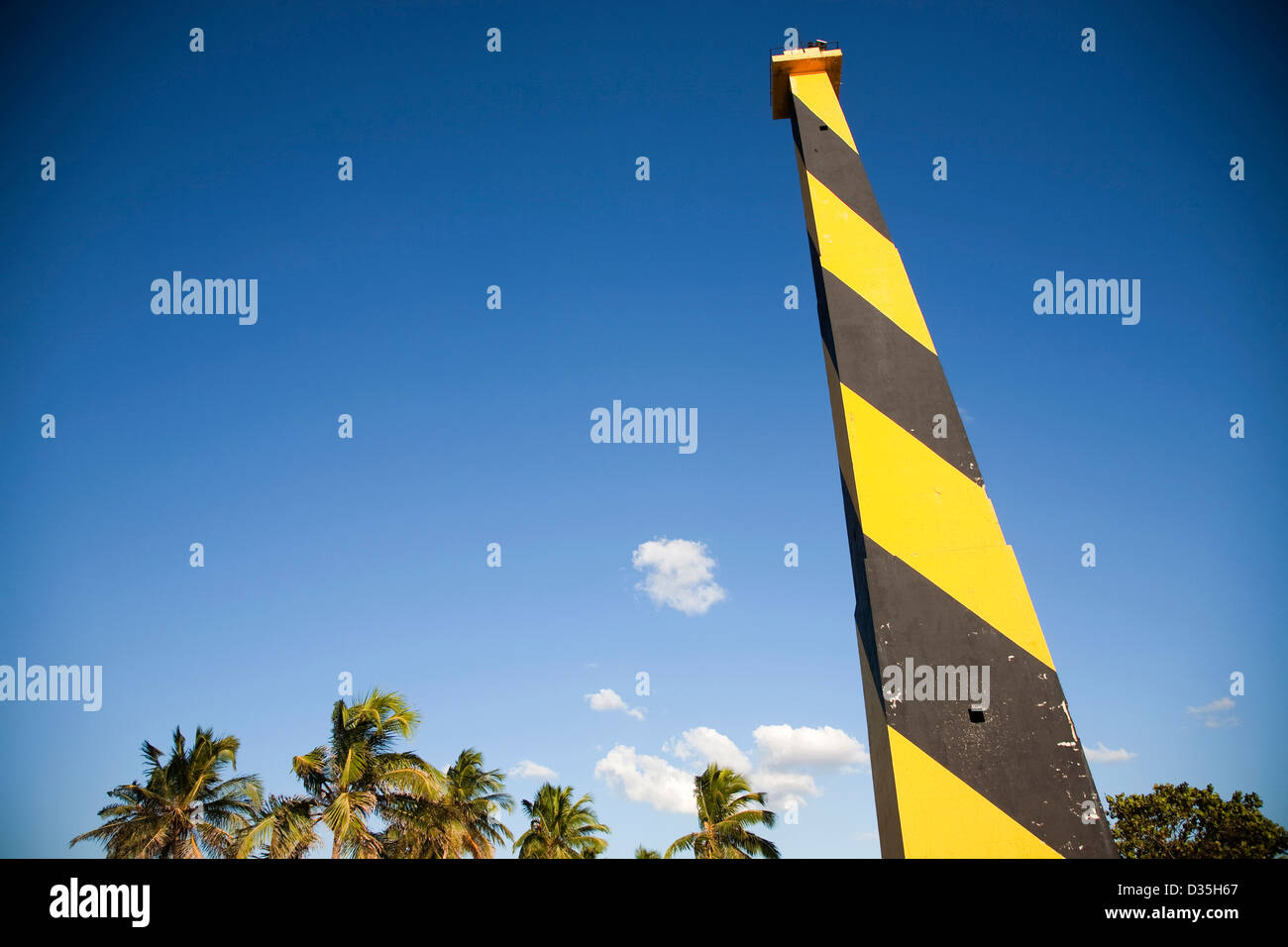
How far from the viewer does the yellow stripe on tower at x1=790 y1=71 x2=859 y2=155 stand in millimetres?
3455

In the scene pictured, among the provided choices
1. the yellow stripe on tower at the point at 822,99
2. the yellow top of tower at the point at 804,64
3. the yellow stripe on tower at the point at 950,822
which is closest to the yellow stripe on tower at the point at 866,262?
the yellow stripe on tower at the point at 822,99

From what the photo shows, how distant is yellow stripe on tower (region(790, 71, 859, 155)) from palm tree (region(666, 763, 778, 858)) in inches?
954

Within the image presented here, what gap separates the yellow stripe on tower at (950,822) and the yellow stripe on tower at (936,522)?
19.2 inches

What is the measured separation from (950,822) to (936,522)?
92 centimetres

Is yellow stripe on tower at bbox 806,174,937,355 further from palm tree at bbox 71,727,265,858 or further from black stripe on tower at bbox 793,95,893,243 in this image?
palm tree at bbox 71,727,265,858

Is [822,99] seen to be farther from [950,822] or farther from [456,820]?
[456,820]

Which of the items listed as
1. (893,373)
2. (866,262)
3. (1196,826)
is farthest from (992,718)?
(1196,826)

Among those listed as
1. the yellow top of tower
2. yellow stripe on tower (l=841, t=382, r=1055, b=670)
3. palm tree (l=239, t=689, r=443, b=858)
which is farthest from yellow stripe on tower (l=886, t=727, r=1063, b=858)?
palm tree (l=239, t=689, r=443, b=858)

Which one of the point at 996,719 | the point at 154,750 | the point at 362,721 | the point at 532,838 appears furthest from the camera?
the point at 532,838
